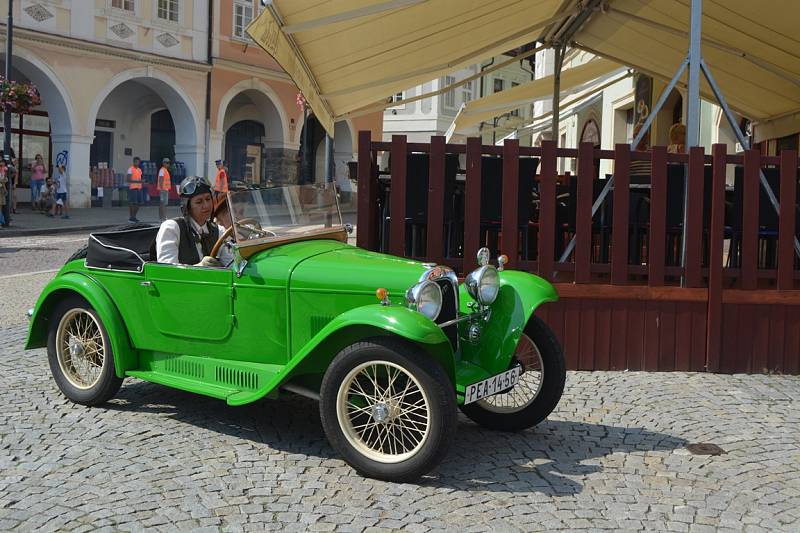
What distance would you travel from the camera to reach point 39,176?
2445 centimetres

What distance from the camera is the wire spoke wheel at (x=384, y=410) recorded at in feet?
13.1

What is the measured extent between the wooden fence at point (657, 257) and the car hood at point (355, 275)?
7.24 feet

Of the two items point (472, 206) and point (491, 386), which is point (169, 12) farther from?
point (491, 386)

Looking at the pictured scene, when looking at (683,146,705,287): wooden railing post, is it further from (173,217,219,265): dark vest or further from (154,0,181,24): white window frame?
(154,0,181,24): white window frame

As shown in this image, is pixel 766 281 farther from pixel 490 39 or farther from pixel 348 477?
pixel 490 39

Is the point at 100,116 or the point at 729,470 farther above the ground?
the point at 100,116

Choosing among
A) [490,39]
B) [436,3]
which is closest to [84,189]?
[490,39]

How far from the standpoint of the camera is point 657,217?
6.60 metres

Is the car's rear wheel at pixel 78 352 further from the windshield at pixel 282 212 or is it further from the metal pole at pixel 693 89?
the metal pole at pixel 693 89

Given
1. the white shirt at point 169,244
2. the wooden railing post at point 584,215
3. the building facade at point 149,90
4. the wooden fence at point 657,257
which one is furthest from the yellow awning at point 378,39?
the building facade at point 149,90

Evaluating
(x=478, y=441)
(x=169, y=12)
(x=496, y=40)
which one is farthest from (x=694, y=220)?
(x=169, y=12)

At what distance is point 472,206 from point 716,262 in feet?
6.03

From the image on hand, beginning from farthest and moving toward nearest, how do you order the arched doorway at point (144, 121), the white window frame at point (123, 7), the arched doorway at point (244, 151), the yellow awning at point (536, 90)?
the arched doorway at point (244, 151), the arched doorway at point (144, 121), the white window frame at point (123, 7), the yellow awning at point (536, 90)

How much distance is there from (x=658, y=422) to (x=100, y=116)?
27.5 meters
